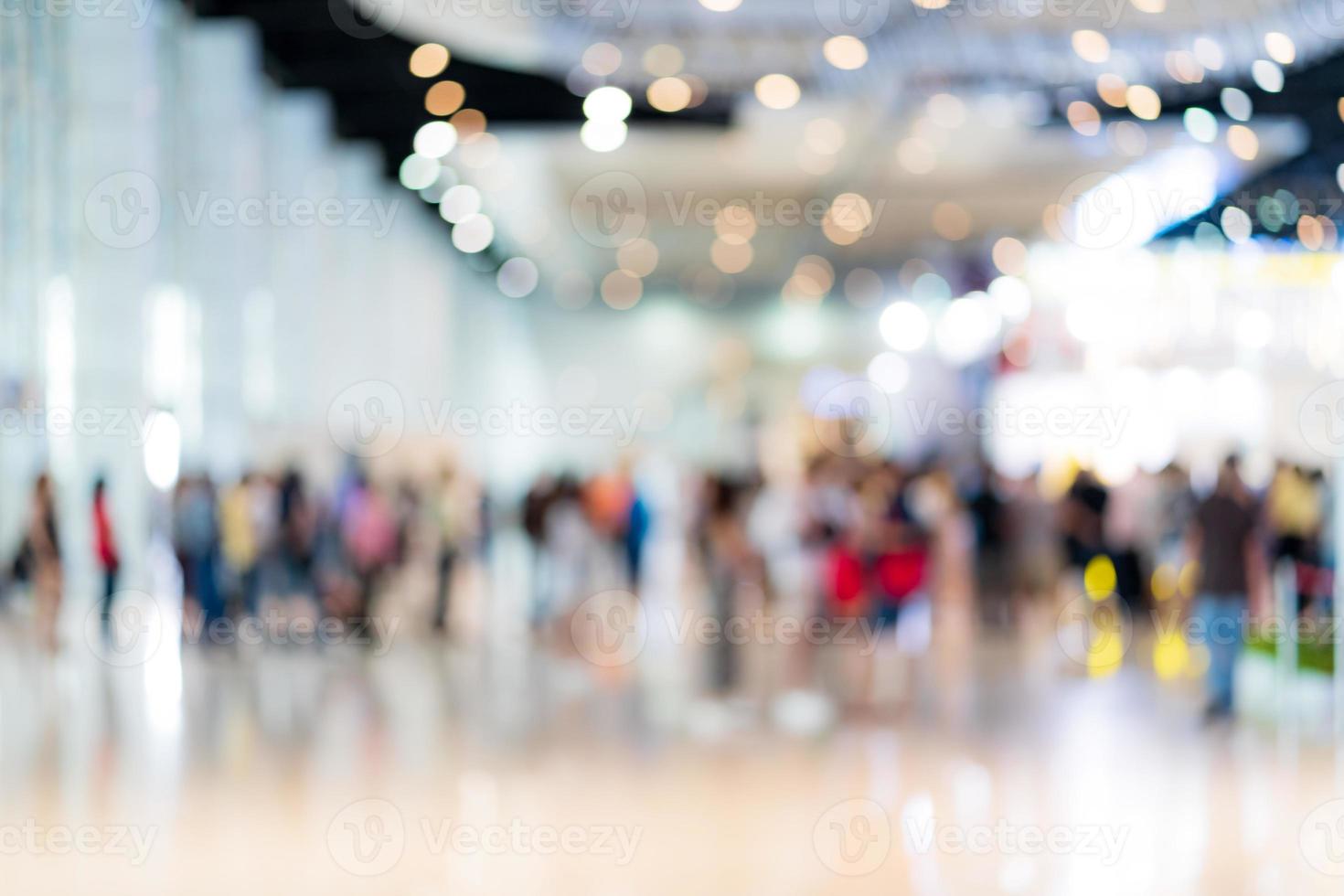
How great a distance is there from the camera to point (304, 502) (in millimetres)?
14609

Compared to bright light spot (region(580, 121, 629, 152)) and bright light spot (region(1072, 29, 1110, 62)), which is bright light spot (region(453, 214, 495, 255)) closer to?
bright light spot (region(580, 121, 629, 152))

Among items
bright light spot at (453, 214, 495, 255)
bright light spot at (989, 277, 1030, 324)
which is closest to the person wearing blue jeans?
bright light spot at (989, 277, 1030, 324)

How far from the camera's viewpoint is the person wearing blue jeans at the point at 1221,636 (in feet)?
33.1

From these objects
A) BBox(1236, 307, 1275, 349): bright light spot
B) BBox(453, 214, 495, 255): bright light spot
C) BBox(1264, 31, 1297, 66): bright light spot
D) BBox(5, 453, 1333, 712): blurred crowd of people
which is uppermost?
BBox(453, 214, 495, 255): bright light spot

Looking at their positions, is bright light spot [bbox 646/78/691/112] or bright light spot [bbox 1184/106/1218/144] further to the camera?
bright light spot [bbox 1184/106/1218/144]

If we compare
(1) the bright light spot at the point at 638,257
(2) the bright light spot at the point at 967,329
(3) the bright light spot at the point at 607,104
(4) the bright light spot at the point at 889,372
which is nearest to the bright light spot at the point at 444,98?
(3) the bright light spot at the point at 607,104

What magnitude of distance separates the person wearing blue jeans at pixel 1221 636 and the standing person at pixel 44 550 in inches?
337

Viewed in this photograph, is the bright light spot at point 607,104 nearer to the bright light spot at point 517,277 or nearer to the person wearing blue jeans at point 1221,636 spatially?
the person wearing blue jeans at point 1221,636

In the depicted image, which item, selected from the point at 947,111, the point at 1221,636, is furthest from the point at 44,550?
the point at 947,111

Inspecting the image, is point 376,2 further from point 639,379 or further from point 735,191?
point 639,379

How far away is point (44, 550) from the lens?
12977 millimetres

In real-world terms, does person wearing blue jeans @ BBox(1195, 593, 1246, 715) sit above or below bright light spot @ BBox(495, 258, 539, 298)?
below

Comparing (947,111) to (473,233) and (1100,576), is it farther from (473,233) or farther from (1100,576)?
(473,233)

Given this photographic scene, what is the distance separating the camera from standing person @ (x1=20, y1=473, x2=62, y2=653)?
12812 mm
